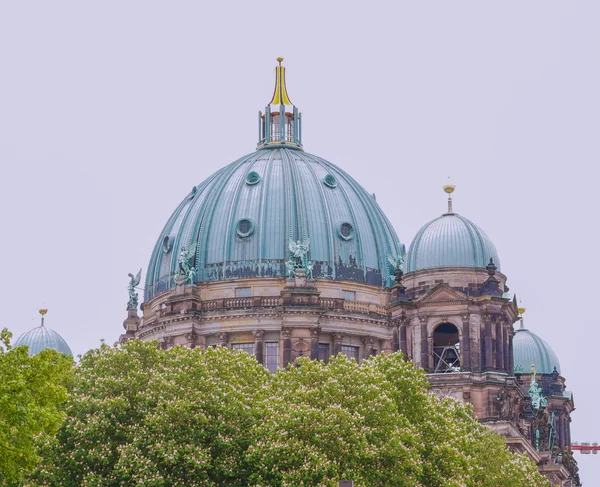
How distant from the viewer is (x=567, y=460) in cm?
15425

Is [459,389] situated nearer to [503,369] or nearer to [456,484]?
[503,369]

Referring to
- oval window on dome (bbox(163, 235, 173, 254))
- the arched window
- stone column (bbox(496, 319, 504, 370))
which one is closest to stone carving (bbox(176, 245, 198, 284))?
oval window on dome (bbox(163, 235, 173, 254))

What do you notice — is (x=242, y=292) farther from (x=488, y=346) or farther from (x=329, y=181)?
(x=488, y=346)

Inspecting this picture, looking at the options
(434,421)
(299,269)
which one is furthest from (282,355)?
(434,421)

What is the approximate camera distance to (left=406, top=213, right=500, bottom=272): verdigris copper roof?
117375 mm

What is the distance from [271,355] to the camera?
128500 millimetres

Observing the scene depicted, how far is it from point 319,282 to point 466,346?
19192 millimetres

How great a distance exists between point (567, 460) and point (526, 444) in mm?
38080

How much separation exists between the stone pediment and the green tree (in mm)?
46903

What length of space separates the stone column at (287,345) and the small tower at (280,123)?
20.9 metres

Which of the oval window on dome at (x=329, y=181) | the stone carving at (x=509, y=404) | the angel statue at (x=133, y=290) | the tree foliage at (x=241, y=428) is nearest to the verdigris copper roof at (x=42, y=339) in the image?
the angel statue at (x=133, y=290)

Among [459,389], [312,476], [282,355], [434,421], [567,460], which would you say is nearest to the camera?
[312,476]

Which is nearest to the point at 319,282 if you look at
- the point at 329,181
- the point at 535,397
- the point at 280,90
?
the point at 329,181

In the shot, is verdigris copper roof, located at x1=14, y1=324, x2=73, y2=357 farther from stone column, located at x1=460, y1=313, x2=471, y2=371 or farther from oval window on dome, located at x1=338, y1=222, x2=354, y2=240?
stone column, located at x1=460, y1=313, x2=471, y2=371
